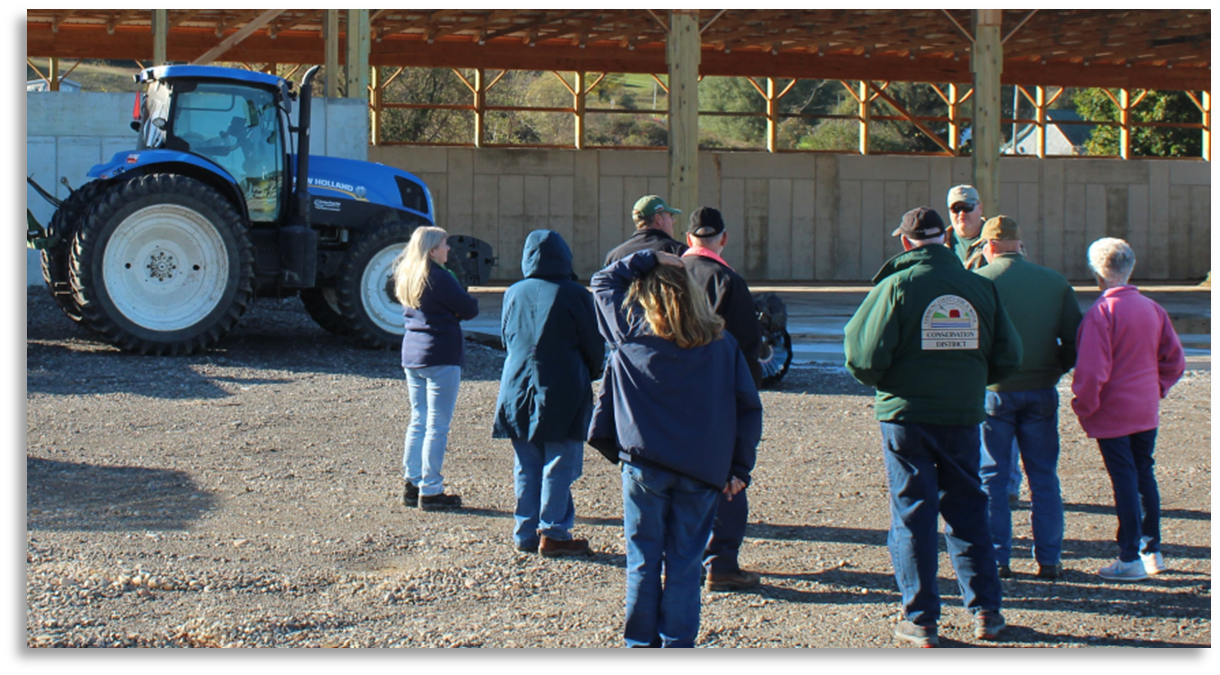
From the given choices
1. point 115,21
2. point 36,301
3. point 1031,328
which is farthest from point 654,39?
point 1031,328

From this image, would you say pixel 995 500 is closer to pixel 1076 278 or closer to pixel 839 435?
pixel 839 435

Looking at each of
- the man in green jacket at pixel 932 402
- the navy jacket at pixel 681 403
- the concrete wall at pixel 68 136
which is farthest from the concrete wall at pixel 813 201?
the navy jacket at pixel 681 403

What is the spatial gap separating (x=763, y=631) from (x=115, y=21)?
21522 millimetres

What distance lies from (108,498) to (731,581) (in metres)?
3.65

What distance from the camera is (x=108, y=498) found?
255 inches

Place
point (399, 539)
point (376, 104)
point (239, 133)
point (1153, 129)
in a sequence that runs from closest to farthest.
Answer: point (399, 539)
point (239, 133)
point (376, 104)
point (1153, 129)

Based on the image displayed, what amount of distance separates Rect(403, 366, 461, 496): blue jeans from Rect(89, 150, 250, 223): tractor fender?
19.3 ft

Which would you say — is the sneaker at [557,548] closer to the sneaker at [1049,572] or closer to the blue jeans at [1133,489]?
the sneaker at [1049,572]

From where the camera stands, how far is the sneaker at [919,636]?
14.2 ft

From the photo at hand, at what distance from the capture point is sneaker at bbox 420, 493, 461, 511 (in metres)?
6.33

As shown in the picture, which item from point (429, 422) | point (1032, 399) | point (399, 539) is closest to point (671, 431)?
point (1032, 399)

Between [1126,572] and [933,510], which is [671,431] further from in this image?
[1126,572]

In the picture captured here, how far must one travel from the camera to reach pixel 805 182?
26.3m

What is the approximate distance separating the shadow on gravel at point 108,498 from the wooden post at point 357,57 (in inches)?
400
